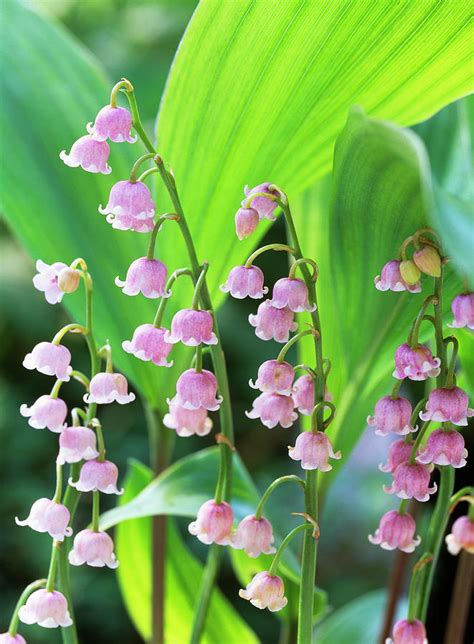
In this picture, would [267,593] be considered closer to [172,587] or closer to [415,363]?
[415,363]

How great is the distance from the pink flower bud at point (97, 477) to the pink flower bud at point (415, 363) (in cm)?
13

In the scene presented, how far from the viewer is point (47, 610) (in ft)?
1.24

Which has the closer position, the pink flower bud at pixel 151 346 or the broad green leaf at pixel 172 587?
the pink flower bud at pixel 151 346

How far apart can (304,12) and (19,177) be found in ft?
0.77

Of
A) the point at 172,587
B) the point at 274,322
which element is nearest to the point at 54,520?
the point at 274,322

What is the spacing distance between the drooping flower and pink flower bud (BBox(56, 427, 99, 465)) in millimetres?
85

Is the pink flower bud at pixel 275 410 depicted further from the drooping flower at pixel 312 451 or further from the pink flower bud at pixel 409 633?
the pink flower bud at pixel 409 633

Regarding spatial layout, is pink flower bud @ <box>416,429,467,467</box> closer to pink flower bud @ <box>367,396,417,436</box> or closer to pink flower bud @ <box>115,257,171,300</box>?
pink flower bud @ <box>367,396,417,436</box>

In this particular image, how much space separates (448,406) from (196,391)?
0.10 metres

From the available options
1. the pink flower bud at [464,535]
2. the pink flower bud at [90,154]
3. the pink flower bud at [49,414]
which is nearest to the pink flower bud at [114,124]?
the pink flower bud at [90,154]

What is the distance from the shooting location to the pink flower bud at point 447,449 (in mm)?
349

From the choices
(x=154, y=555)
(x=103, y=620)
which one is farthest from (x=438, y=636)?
(x=154, y=555)

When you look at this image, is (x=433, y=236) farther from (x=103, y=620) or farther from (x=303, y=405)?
(x=103, y=620)

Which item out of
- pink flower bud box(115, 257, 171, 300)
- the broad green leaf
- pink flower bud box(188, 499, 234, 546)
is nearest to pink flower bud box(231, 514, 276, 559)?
pink flower bud box(188, 499, 234, 546)
